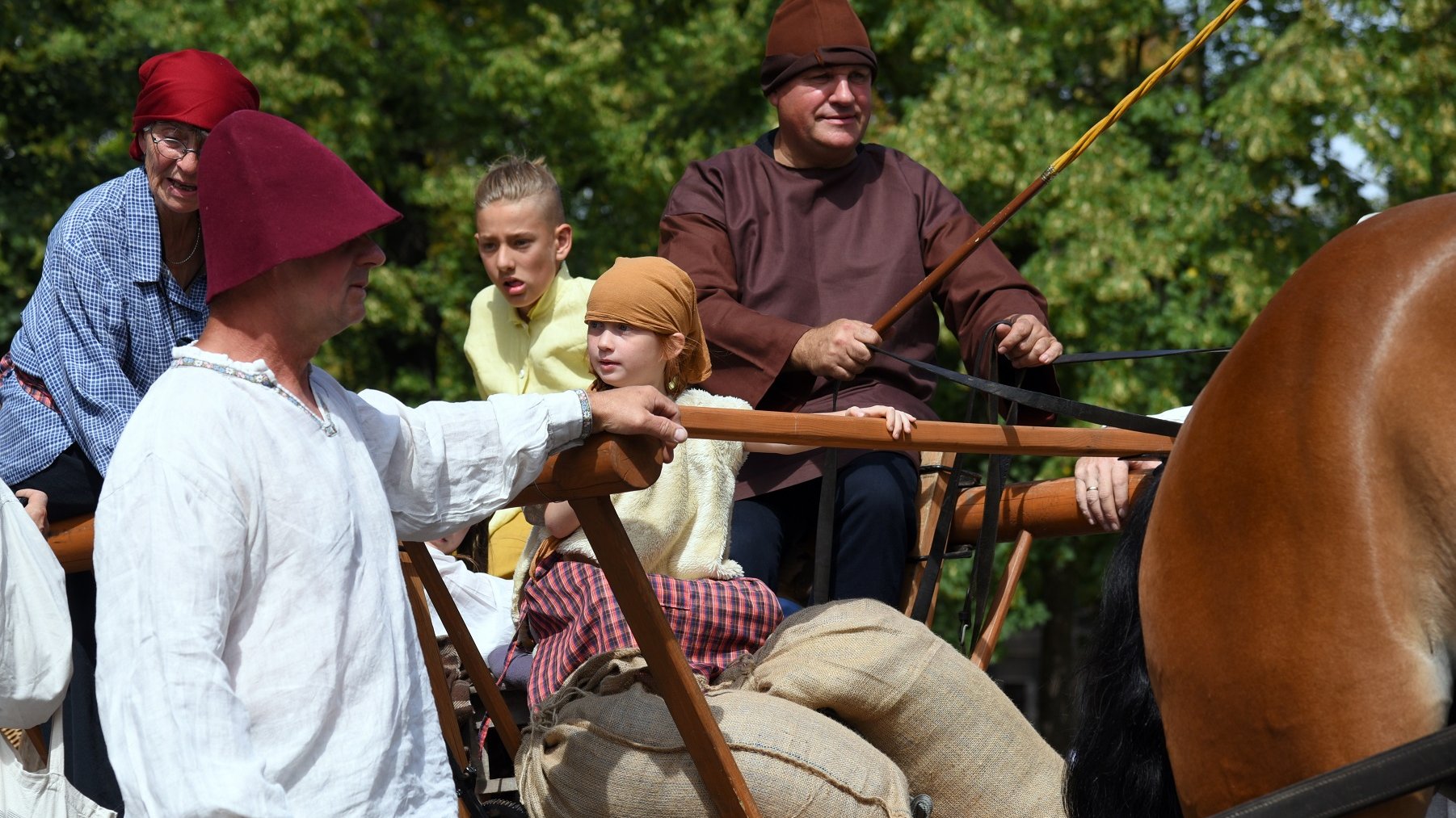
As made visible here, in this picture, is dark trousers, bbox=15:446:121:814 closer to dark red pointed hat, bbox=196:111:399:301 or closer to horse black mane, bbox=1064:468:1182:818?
dark red pointed hat, bbox=196:111:399:301

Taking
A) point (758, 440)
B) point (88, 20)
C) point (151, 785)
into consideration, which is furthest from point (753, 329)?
point (88, 20)

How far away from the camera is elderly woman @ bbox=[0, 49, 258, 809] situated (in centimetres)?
274

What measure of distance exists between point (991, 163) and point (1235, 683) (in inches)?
300

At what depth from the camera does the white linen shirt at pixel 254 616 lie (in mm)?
1677

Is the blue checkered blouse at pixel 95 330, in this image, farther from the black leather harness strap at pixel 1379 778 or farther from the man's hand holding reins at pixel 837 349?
the black leather harness strap at pixel 1379 778

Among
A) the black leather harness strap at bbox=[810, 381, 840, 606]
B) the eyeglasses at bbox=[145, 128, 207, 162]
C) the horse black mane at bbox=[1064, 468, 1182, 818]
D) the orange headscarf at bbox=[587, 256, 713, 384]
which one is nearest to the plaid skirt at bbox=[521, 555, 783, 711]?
the black leather harness strap at bbox=[810, 381, 840, 606]

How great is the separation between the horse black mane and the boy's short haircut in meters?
2.03

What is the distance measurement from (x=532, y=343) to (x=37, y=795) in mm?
1858

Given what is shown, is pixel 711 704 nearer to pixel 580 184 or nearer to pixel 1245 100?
pixel 1245 100

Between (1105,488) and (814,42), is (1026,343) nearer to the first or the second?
(1105,488)

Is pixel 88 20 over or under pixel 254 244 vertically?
over

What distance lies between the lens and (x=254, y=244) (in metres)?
1.84

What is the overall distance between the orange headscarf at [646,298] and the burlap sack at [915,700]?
0.62 m

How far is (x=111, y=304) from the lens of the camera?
9.08 ft
